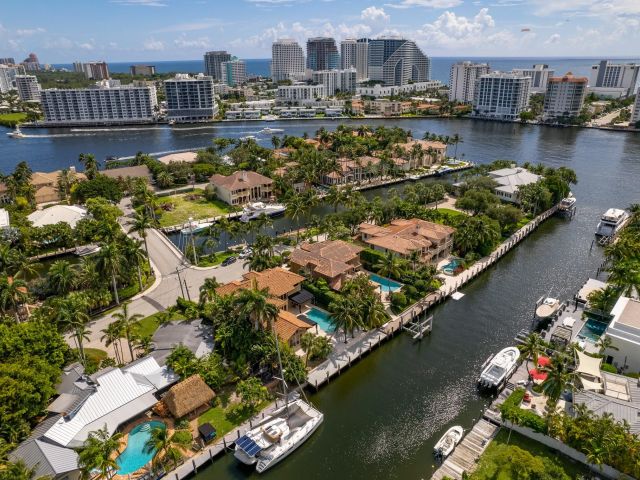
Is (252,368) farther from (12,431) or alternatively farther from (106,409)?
(12,431)

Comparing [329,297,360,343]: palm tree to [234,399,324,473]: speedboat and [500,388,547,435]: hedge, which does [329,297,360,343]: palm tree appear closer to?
[234,399,324,473]: speedboat

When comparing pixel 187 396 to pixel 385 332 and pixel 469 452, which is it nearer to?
pixel 385 332

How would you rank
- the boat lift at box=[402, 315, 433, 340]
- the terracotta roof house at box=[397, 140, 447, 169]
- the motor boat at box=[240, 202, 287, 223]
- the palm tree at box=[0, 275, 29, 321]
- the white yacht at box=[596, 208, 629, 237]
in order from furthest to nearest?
1. the terracotta roof house at box=[397, 140, 447, 169]
2. the motor boat at box=[240, 202, 287, 223]
3. the white yacht at box=[596, 208, 629, 237]
4. the boat lift at box=[402, 315, 433, 340]
5. the palm tree at box=[0, 275, 29, 321]

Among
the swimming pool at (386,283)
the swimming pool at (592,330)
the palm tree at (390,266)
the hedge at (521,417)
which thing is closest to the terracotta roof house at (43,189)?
the swimming pool at (386,283)

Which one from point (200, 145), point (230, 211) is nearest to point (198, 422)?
point (230, 211)

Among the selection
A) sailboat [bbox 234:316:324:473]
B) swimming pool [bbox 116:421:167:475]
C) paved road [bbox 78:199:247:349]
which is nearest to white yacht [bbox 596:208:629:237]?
paved road [bbox 78:199:247:349]

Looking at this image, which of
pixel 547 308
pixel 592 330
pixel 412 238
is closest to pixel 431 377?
pixel 547 308
